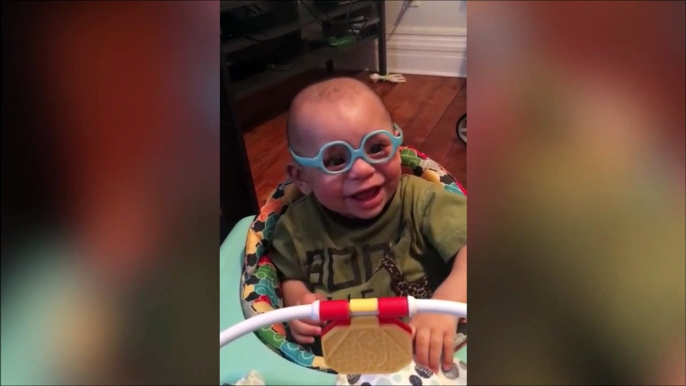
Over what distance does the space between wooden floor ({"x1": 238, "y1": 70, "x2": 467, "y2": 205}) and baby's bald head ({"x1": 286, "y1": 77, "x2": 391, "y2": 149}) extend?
0.35 metres

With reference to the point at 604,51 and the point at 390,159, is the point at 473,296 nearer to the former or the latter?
the point at 604,51

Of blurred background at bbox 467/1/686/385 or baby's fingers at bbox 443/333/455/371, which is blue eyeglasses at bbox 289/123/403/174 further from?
blurred background at bbox 467/1/686/385

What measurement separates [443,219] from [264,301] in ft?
0.80

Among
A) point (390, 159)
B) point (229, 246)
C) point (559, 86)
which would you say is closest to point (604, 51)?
point (559, 86)

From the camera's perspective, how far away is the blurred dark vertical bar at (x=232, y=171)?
81 cm

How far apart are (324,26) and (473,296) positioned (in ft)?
5.86

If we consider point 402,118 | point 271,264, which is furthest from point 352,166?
point 402,118

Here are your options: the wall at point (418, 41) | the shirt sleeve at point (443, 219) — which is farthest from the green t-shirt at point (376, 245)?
the wall at point (418, 41)

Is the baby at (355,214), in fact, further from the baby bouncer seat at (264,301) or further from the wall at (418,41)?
the wall at (418,41)

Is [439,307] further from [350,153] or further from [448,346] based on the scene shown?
[350,153]

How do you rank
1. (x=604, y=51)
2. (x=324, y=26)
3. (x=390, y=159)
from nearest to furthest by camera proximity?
(x=604, y=51) < (x=390, y=159) < (x=324, y=26)

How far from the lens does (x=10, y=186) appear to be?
23 centimetres

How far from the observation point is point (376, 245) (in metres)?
0.74

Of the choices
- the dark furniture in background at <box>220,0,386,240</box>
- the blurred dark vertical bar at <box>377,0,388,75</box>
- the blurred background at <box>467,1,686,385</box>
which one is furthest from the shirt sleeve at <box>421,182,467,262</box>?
the blurred dark vertical bar at <box>377,0,388,75</box>
